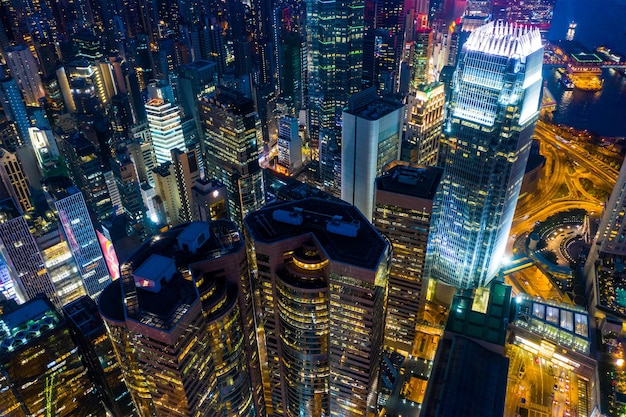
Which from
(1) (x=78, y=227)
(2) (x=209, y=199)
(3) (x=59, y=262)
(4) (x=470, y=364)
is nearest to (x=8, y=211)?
(1) (x=78, y=227)

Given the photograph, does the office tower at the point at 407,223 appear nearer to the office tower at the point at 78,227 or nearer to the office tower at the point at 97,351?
the office tower at the point at 97,351

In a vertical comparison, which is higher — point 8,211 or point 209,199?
point 8,211

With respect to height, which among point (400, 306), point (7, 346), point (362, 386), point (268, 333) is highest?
point (7, 346)

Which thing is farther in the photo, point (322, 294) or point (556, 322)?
point (556, 322)

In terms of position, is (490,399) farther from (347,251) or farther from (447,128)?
(447,128)

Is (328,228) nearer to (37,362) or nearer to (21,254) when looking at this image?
(37,362)

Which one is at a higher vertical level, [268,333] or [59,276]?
[268,333]

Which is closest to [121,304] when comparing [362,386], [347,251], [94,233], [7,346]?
[7,346]
